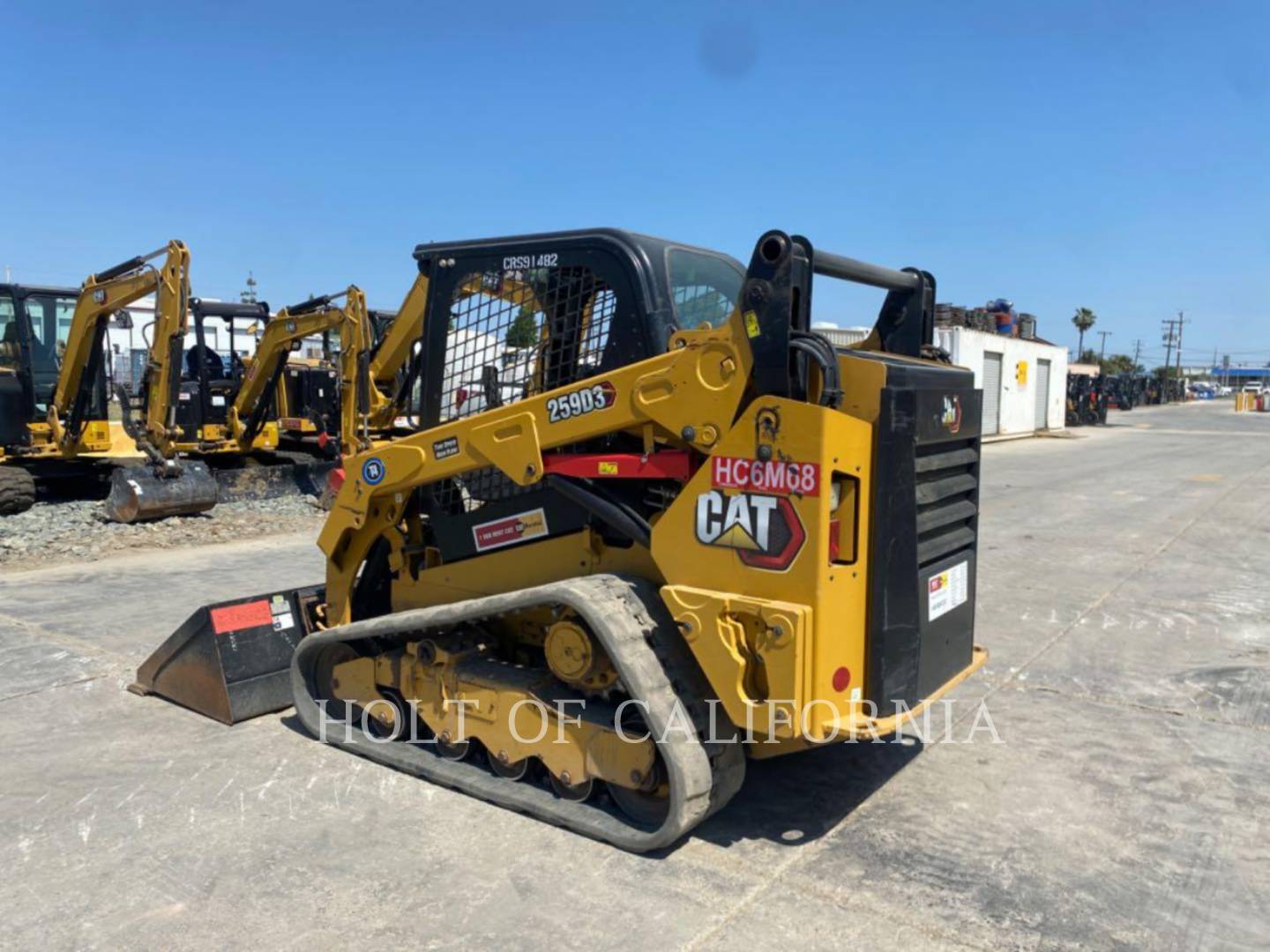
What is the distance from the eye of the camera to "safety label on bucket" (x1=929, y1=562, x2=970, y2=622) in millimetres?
3855

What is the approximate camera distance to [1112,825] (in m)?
3.96

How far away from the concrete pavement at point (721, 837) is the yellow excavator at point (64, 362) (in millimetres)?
6857

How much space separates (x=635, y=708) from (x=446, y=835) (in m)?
0.87

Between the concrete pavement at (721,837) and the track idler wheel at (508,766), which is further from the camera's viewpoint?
the track idler wheel at (508,766)

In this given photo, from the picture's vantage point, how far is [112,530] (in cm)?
1088

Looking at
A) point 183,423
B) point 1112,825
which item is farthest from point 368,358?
point 1112,825

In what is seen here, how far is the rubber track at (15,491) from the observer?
11.4 metres

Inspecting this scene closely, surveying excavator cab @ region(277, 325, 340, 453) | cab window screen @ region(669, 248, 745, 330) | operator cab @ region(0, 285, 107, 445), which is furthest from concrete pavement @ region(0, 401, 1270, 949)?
excavator cab @ region(277, 325, 340, 453)

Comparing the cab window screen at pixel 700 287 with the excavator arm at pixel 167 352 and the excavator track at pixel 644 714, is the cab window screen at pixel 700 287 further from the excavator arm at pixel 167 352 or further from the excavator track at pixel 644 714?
the excavator arm at pixel 167 352

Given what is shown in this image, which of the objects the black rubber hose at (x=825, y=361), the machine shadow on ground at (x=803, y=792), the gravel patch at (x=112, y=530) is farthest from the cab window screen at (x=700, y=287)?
the gravel patch at (x=112, y=530)

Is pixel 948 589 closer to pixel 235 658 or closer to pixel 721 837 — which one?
pixel 721 837

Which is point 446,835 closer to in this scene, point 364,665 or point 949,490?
point 364,665

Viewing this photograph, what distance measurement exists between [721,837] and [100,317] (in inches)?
454

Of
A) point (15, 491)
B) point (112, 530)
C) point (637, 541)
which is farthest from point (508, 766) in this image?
point (15, 491)
